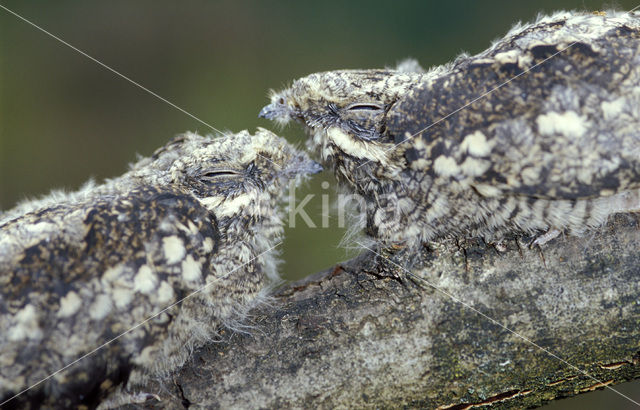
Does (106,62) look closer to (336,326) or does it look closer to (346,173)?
(346,173)

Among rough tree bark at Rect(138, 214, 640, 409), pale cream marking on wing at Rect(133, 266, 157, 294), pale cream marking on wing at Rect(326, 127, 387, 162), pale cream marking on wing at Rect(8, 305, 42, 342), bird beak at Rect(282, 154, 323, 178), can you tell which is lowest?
rough tree bark at Rect(138, 214, 640, 409)

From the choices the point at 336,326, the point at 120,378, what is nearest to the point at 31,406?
the point at 120,378

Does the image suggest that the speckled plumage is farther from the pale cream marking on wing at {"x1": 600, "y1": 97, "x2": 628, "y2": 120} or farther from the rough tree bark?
the rough tree bark

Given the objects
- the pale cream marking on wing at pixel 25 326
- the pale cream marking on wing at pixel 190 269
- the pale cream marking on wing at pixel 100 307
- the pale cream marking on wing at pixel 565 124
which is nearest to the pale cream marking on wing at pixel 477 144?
the pale cream marking on wing at pixel 565 124

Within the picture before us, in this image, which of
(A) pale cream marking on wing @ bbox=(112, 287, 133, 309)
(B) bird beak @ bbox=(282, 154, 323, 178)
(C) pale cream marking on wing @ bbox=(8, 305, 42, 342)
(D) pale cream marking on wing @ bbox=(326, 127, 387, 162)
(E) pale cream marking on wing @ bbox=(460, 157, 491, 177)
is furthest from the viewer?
(B) bird beak @ bbox=(282, 154, 323, 178)

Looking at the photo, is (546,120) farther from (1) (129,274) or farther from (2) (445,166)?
(1) (129,274)

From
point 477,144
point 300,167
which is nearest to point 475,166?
point 477,144

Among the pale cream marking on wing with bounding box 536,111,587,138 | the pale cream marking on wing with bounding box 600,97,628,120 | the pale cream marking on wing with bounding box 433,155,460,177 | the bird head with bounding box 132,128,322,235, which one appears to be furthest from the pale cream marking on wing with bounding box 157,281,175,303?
the pale cream marking on wing with bounding box 600,97,628,120

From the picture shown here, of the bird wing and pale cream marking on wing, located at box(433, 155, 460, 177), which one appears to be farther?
pale cream marking on wing, located at box(433, 155, 460, 177)
